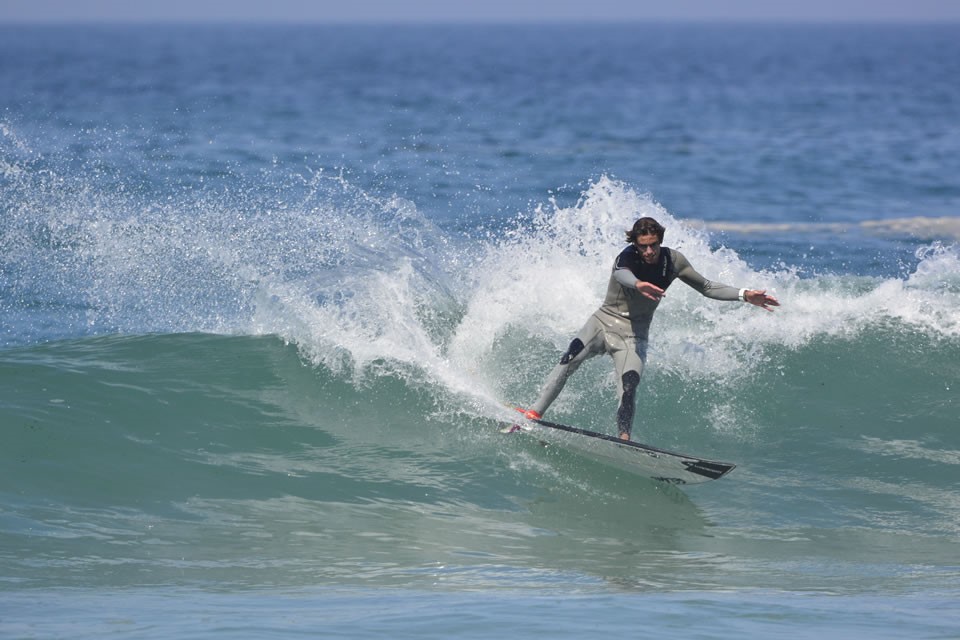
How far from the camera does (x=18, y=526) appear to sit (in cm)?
734

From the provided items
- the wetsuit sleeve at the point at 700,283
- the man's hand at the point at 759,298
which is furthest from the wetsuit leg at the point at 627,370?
the man's hand at the point at 759,298

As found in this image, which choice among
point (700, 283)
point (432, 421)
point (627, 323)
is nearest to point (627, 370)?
point (627, 323)

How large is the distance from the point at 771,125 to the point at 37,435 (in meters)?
32.4

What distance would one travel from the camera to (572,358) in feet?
27.3

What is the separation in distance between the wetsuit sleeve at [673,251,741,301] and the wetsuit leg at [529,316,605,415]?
2.32ft

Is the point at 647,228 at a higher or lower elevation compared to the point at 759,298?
higher

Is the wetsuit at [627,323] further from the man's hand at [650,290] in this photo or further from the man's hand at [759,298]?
the man's hand at [650,290]

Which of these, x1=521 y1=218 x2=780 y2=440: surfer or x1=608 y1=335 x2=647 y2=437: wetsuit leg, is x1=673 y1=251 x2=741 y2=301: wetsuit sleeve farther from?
x1=608 y1=335 x2=647 y2=437: wetsuit leg

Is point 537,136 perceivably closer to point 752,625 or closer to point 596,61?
point 752,625

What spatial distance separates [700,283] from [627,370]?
2.71 ft

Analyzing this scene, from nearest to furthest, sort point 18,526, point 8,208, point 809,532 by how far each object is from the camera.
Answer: point 18,526 < point 809,532 < point 8,208

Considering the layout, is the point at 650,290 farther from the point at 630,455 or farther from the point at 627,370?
the point at 630,455

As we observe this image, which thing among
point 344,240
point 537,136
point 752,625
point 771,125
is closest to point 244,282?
point 344,240

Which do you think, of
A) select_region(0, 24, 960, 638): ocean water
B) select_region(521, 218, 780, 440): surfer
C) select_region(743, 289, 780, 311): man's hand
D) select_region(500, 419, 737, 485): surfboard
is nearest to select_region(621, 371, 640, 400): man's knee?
select_region(521, 218, 780, 440): surfer
